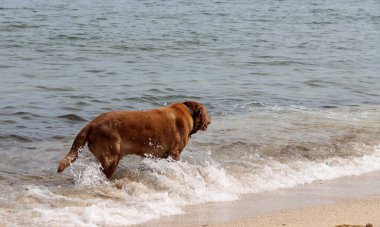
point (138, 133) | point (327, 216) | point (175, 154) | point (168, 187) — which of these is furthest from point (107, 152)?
point (327, 216)

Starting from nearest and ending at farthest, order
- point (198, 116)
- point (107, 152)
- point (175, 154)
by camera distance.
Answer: point (107, 152) < point (175, 154) < point (198, 116)

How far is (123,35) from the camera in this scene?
21.4m

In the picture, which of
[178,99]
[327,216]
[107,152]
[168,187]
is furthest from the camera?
[178,99]

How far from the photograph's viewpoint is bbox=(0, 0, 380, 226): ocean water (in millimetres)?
7086

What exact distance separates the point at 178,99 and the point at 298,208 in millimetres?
6428

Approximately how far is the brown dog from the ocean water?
24cm

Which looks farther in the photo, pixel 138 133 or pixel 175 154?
pixel 175 154

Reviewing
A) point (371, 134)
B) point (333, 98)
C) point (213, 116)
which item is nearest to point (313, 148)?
point (371, 134)

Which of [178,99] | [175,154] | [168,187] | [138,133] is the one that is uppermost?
[138,133]

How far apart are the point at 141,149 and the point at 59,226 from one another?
1.80 metres

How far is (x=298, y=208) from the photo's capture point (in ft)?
22.0

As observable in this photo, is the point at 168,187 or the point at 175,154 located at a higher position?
the point at 175,154

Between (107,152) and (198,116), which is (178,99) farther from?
(107,152)

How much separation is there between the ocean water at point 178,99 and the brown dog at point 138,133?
0.24m
